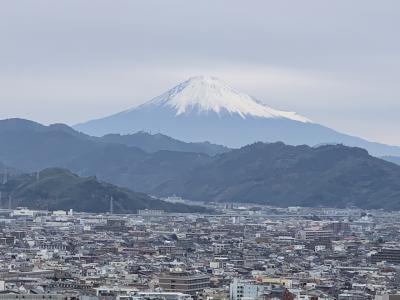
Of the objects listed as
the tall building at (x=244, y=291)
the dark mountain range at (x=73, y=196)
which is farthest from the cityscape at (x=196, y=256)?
the dark mountain range at (x=73, y=196)

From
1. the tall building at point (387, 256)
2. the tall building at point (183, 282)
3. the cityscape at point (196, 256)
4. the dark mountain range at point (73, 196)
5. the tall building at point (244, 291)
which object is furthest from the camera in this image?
the dark mountain range at point (73, 196)

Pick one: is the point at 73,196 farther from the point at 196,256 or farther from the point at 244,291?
the point at 244,291

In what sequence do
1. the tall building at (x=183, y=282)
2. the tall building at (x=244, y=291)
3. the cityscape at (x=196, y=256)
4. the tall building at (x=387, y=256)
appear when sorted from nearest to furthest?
the tall building at (x=244, y=291)
the cityscape at (x=196, y=256)
the tall building at (x=183, y=282)
the tall building at (x=387, y=256)

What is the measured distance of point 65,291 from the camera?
230 feet

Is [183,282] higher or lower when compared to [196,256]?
lower

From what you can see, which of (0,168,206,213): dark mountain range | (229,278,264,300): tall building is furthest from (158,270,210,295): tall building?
(0,168,206,213): dark mountain range

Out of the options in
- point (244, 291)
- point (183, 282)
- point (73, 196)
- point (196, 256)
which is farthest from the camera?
point (73, 196)

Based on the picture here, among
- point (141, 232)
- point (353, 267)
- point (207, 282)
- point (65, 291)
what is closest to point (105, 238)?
point (141, 232)

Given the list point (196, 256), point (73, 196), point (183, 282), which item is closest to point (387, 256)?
point (196, 256)

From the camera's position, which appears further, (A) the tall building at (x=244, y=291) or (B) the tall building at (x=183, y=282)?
(B) the tall building at (x=183, y=282)

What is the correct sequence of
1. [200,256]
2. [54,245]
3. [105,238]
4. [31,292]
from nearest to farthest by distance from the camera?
[31,292], [200,256], [54,245], [105,238]

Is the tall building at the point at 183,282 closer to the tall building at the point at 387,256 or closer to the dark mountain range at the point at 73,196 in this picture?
the tall building at the point at 387,256

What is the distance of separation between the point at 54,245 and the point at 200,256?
13.9 m

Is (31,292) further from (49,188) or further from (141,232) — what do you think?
(49,188)
